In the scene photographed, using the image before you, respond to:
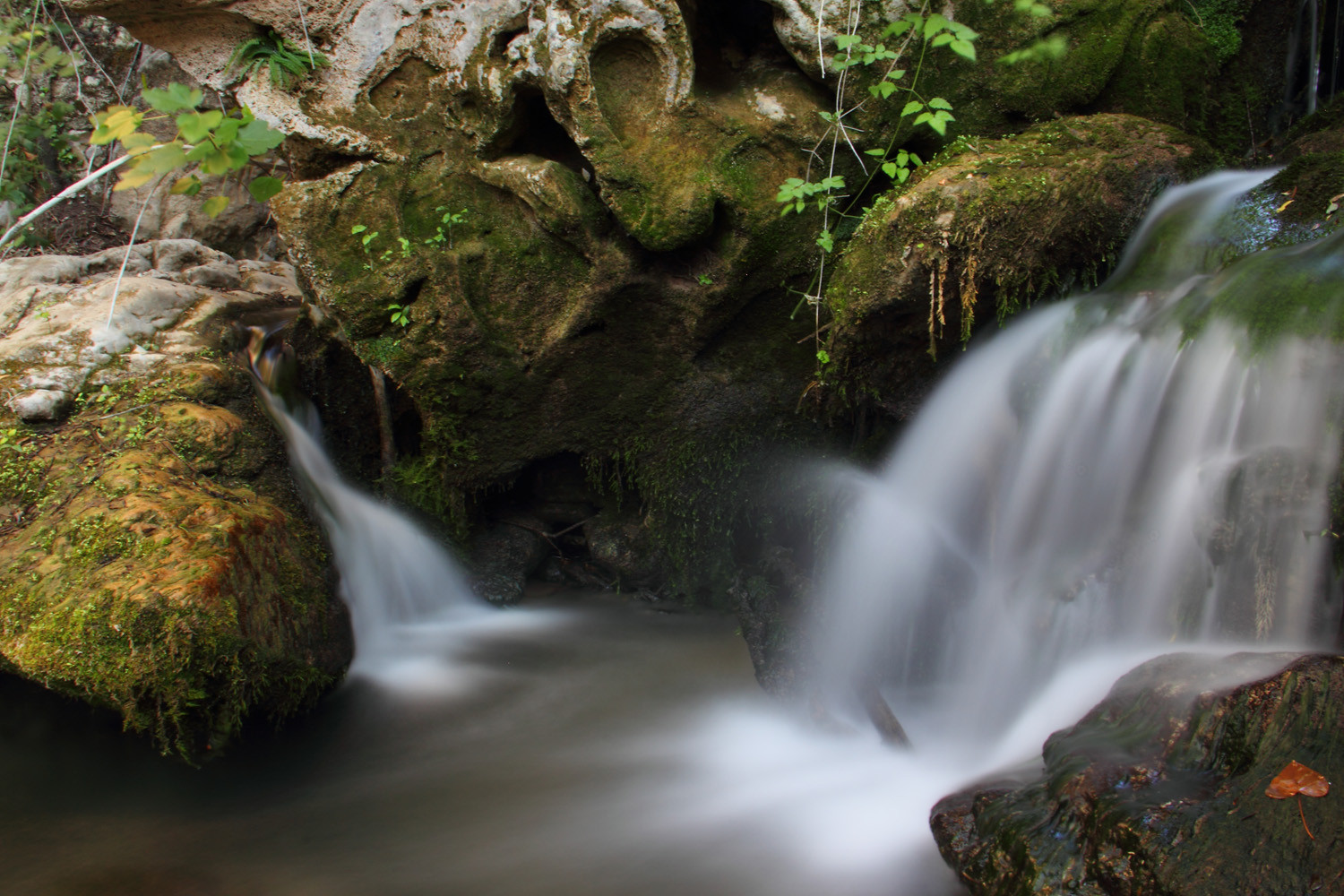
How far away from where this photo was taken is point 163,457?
3689mm

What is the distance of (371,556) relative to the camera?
4.54m

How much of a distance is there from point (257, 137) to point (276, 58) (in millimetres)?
2825

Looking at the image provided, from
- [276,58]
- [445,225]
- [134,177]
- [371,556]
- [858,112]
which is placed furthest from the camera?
Result: [371,556]

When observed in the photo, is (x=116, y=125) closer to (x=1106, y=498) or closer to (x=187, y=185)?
(x=187, y=185)

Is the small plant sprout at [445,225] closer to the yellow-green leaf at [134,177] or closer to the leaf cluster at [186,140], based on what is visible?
the leaf cluster at [186,140]

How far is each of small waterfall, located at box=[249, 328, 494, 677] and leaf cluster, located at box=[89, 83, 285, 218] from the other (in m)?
2.67

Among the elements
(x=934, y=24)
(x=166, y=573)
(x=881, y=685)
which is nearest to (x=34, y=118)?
(x=166, y=573)

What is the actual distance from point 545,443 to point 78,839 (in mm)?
2705

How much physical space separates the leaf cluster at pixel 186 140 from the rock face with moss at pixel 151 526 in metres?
1.78

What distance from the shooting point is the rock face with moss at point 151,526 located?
2.94m

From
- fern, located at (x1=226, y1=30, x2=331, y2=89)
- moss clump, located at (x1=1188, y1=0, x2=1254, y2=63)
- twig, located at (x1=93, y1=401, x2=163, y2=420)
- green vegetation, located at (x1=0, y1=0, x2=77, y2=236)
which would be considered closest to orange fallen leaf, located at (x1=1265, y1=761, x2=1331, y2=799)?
moss clump, located at (x1=1188, y1=0, x2=1254, y2=63)

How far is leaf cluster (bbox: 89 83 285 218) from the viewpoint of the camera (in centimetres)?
173

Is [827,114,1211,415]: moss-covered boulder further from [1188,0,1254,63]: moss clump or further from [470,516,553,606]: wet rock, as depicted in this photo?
[470,516,553,606]: wet rock

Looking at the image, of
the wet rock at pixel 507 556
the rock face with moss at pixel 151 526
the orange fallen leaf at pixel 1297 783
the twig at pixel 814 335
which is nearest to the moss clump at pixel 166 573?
the rock face with moss at pixel 151 526
